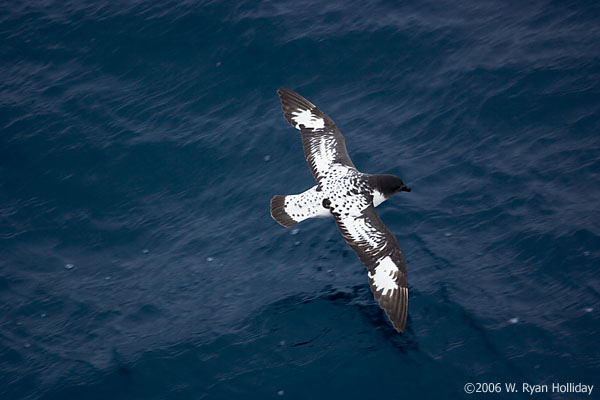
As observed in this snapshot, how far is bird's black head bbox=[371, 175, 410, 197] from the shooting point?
1186cm

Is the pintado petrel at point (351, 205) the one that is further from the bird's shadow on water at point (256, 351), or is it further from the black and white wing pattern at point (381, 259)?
the bird's shadow on water at point (256, 351)

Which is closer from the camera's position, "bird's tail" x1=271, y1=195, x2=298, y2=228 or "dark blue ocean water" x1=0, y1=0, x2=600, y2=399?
"dark blue ocean water" x1=0, y1=0, x2=600, y2=399

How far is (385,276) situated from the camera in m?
11.0

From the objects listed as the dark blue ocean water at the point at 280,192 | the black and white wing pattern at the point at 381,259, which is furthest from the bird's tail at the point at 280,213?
the dark blue ocean water at the point at 280,192

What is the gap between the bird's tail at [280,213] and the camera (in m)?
11.9

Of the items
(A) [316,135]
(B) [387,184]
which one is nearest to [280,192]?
(A) [316,135]

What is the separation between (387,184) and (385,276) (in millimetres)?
1851

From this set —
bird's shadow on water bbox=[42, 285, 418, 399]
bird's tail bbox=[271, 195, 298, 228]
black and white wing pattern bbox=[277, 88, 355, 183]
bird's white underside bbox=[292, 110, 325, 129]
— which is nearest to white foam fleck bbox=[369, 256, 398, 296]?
bird's shadow on water bbox=[42, 285, 418, 399]

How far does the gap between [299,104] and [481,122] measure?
416cm

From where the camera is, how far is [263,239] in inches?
521

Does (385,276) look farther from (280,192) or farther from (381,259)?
(280,192)

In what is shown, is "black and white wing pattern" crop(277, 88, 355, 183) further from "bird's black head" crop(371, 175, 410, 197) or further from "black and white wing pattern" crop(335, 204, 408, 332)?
"black and white wing pattern" crop(335, 204, 408, 332)

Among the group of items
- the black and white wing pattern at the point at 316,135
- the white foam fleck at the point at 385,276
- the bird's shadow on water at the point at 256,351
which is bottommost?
the bird's shadow on water at the point at 256,351

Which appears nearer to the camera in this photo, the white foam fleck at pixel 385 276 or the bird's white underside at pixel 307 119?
the white foam fleck at pixel 385 276
